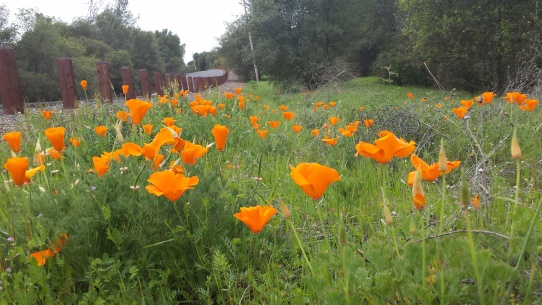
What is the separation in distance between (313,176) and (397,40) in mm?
26038

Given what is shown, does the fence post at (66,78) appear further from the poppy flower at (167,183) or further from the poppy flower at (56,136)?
the poppy flower at (167,183)

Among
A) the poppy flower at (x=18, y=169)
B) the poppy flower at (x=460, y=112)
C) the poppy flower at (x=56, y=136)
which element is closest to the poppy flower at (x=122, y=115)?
the poppy flower at (x=56, y=136)

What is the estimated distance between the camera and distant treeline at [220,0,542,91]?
14.8 metres

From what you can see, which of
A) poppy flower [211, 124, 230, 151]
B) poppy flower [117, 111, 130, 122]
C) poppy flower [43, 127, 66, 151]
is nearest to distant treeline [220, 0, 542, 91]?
poppy flower [117, 111, 130, 122]

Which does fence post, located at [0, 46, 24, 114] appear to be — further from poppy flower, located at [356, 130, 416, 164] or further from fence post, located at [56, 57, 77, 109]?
poppy flower, located at [356, 130, 416, 164]

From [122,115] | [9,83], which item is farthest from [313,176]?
[9,83]

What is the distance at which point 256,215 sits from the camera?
1.43 metres

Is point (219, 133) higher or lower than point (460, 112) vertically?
higher

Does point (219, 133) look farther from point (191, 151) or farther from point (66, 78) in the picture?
point (66, 78)

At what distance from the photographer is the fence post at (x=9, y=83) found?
669 cm

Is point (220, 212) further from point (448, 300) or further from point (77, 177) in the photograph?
point (448, 300)

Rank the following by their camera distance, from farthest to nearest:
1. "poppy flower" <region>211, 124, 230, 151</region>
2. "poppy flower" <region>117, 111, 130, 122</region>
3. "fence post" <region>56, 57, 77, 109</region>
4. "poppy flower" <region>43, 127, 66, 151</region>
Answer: "fence post" <region>56, 57, 77, 109</region> → "poppy flower" <region>117, 111, 130, 122</region> → "poppy flower" <region>211, 124, 230, 151</region> → "poppy flower" <region>43, 127, 66, 151</region>

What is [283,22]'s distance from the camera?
2466 centimetres

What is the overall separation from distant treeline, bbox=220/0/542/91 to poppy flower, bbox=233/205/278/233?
7013 millimetres
